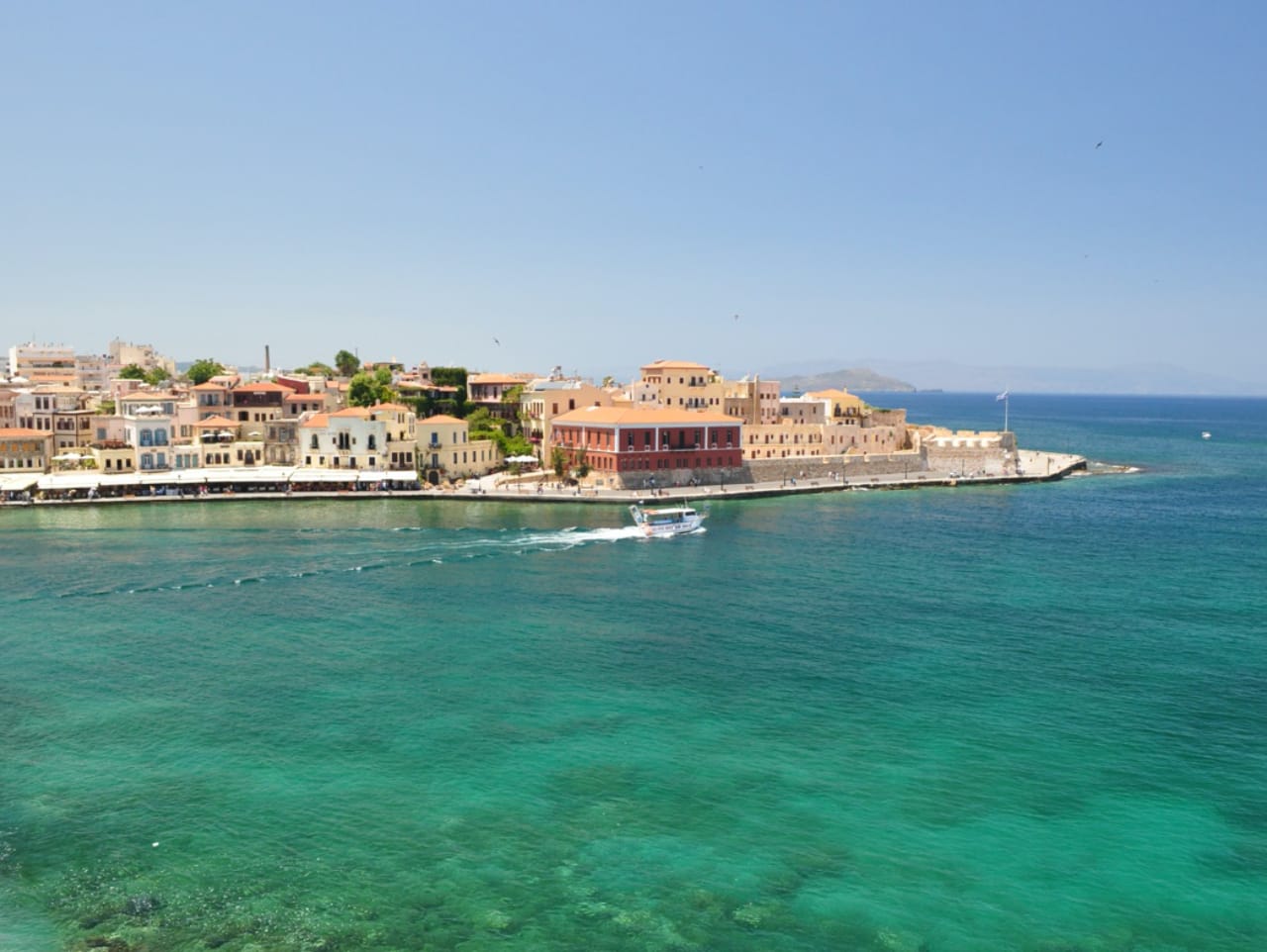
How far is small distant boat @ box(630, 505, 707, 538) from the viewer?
51.4 m

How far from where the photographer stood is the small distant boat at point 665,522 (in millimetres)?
51375

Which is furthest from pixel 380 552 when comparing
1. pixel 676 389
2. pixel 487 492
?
pixel 676 389

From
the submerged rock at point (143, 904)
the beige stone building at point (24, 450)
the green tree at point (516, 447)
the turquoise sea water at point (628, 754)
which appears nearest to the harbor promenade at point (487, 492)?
the green tree at point (516, 447)

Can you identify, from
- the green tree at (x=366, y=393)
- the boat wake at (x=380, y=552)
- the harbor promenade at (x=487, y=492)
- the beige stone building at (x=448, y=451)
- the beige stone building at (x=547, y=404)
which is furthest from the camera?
the green tree at (x=366, y=393)

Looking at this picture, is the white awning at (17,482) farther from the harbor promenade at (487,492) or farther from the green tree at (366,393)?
the green tree at (366,393)

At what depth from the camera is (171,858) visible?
17.8m

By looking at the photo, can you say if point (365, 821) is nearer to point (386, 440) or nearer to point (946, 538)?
point (946, 538)

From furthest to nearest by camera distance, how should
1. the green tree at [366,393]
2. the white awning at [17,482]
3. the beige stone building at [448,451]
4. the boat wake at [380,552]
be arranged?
1. the green tree at [366,393]
2. the beige stone building at [448,451]
3. the white awning at [17,482]
4. the boat wake at [380,552]

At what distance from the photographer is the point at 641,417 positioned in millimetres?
67125

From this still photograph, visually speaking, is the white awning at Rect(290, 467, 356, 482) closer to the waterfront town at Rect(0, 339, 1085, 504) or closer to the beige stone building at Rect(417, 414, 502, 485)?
the waterfront town at Rect(0, 339, 1085, 504)

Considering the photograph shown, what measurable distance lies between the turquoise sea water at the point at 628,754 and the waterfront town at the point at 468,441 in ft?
72.4

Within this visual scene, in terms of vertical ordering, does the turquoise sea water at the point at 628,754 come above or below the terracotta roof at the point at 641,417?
below

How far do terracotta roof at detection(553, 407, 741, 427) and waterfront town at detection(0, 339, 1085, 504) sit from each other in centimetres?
16

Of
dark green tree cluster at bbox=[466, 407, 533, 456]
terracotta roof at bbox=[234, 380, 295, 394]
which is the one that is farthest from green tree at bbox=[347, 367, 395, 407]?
dark green tree cluster at bbox=[466, 407, 533, 456]
